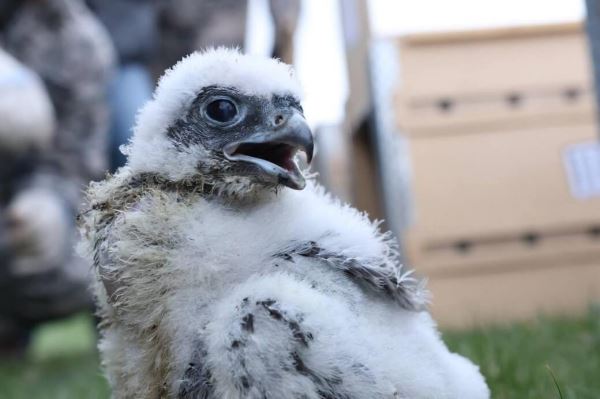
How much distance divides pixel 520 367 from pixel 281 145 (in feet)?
3.73

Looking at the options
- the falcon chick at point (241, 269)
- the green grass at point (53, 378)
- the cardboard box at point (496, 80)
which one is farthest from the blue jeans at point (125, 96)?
the falcon chick at point (241, 269)

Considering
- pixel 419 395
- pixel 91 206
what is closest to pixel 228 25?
pixel 91 206

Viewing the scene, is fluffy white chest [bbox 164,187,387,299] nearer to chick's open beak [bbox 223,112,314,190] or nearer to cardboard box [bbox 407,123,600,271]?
chick's open beak [bbox 223,112,314,190]

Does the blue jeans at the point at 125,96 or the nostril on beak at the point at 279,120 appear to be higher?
the blue jeans at the point at 125,96

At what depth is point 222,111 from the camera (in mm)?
1010

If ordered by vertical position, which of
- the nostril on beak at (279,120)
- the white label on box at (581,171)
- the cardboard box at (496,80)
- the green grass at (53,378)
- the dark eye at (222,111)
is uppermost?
the cardboard box at (496,80)

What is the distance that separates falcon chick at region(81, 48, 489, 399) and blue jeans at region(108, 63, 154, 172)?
2.32m

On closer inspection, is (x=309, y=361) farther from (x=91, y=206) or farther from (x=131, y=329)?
(x=91, y=206)

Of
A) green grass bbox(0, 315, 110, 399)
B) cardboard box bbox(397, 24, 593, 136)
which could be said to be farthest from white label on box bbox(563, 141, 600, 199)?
green grass bbox(0, 315, 110, 399)

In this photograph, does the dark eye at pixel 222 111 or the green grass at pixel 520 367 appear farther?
the green grass at pixel 520 367

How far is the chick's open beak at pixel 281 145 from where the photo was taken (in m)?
0.97

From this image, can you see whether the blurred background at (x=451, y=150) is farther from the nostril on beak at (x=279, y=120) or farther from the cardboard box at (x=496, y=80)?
the nostril on beak at (x=279, y=120)

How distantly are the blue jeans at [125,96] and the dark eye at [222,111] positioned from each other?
2.34 meters

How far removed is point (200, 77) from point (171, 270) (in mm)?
291
